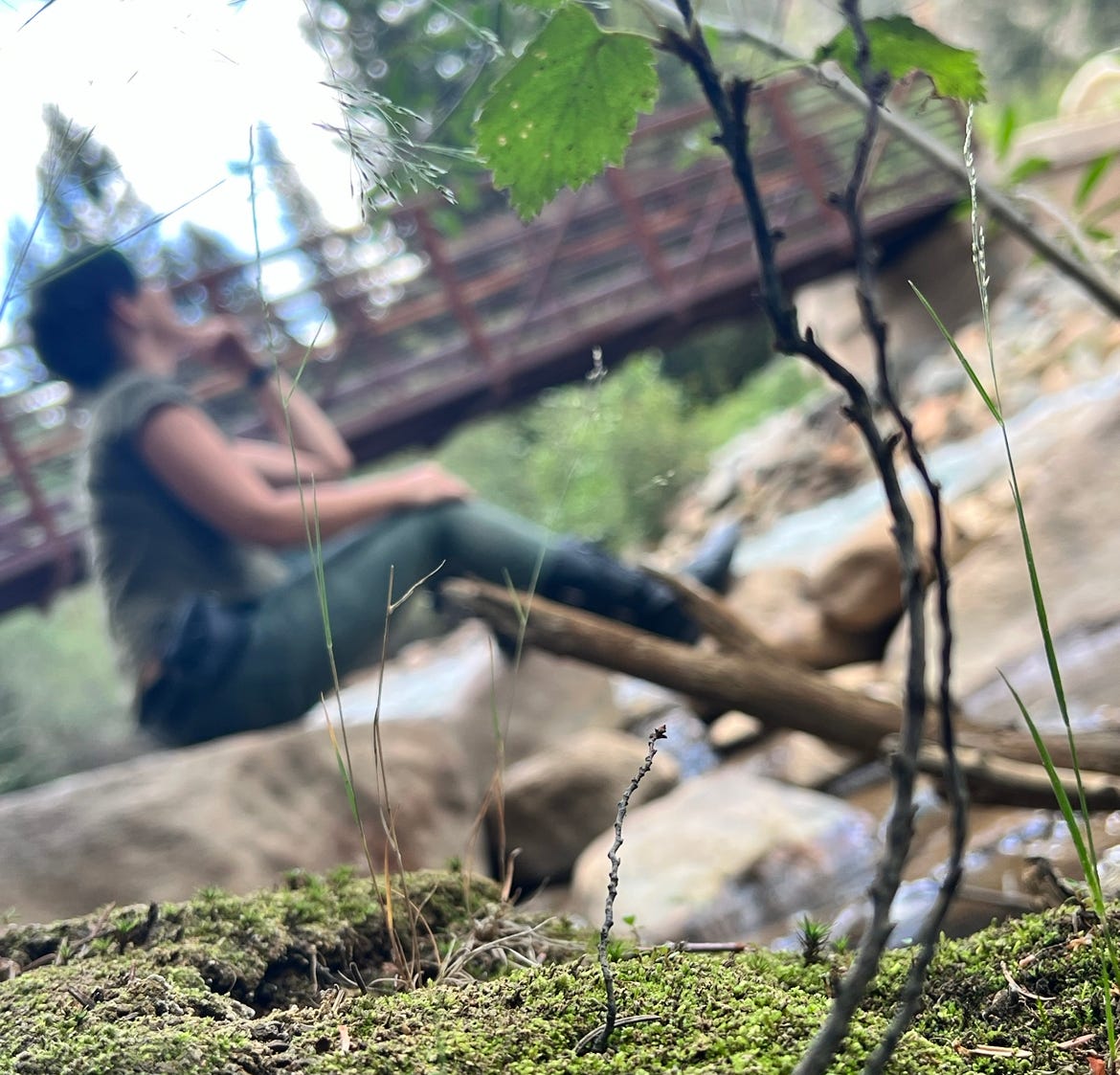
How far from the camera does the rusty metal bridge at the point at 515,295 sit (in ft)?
16.2

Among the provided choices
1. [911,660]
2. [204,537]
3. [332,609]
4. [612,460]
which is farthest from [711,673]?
[612,460]

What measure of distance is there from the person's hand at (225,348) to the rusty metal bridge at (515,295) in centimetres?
120

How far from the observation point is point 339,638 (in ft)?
9.04

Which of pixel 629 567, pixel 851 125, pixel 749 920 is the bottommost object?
pixel 749 920

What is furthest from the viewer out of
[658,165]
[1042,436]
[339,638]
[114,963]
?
[658,165]

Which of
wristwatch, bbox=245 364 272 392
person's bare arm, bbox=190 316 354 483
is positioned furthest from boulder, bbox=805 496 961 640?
wristwatch, bbox=245 364 272 392

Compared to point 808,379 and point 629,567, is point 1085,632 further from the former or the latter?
point 808,379

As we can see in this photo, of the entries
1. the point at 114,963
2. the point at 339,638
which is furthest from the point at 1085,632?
the point at 114,963

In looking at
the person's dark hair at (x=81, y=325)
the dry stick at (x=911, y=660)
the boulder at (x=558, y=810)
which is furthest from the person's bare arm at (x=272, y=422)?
the dry stick at (x=911, y=660)

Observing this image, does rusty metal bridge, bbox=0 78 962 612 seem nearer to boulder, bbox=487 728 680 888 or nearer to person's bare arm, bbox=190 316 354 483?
person's bare arm, bbox=190 316 354 483

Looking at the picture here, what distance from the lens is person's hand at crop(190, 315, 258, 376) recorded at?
3092 millimetres

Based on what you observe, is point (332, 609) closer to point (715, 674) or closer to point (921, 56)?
point (715, 674)

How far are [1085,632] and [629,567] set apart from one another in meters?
1.39

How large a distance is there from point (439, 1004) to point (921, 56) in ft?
3.06
